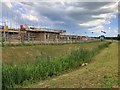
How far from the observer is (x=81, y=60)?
68.2 ft

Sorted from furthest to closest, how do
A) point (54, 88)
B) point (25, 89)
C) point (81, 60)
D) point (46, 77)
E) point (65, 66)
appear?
point (81, 60)
point (65, 66)
point (46, 77)
point (25, 89)
point (54, 88)

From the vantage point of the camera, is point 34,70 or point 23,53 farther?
point 23,53

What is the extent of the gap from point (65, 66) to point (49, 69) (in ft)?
8.50

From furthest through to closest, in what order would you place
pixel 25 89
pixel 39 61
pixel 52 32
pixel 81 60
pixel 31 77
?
pixel 52 32
pixel 81 60
pixel 39 61
pixel 31 77
pixel 25 89

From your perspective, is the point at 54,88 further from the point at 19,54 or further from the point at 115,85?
the point at 19,54

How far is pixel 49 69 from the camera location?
48.6ft

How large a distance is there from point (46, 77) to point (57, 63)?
228 cm

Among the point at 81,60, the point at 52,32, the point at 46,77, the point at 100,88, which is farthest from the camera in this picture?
the point at 52,32

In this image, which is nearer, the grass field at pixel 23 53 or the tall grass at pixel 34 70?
the tall grass at pixel 34 70

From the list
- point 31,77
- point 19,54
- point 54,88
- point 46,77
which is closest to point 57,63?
point 46,77

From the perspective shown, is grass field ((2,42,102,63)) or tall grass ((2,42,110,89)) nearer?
tall grass ((2,42,110,89))

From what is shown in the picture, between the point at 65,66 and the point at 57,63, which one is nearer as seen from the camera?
the point at 57,63

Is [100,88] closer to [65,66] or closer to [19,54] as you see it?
[65,66]

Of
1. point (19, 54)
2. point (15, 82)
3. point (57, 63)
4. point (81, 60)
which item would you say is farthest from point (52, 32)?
point (15, 82)
